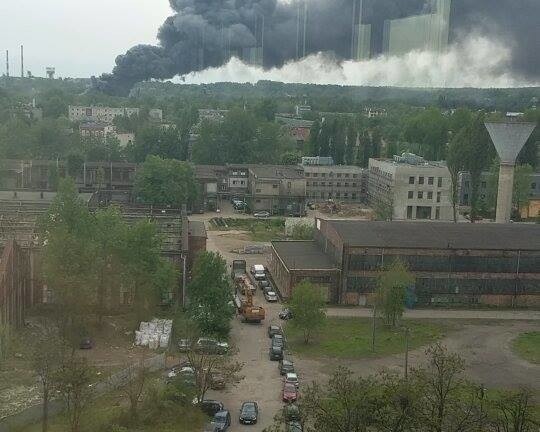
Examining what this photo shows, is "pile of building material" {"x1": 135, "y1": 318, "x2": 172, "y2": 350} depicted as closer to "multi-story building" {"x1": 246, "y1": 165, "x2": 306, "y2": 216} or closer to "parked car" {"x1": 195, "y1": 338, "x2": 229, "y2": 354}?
"parked car" {"x1": 195, "y1": 338, "x2": 229, "y2": 354}

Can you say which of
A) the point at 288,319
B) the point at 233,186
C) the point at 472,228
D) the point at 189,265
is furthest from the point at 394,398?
the point at 233,186

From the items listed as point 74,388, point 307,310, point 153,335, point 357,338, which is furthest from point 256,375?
point 74,388

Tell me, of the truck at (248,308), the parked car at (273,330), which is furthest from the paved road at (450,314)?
the parked car at (273,330)

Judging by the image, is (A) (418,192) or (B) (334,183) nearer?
(A) (418,192)

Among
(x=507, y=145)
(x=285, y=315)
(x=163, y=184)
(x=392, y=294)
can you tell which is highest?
(x=507, y=145)

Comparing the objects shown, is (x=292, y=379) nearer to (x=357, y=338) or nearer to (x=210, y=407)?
(x=210, y=407)

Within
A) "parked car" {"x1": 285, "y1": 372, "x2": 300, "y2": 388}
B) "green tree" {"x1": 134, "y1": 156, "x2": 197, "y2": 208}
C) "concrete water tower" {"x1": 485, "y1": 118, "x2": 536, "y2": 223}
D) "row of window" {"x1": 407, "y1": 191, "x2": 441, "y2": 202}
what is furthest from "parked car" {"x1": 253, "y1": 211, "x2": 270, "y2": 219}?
"parked car" {"x1": 285, "y1": 372, "x2": 300, "y2": 388}
